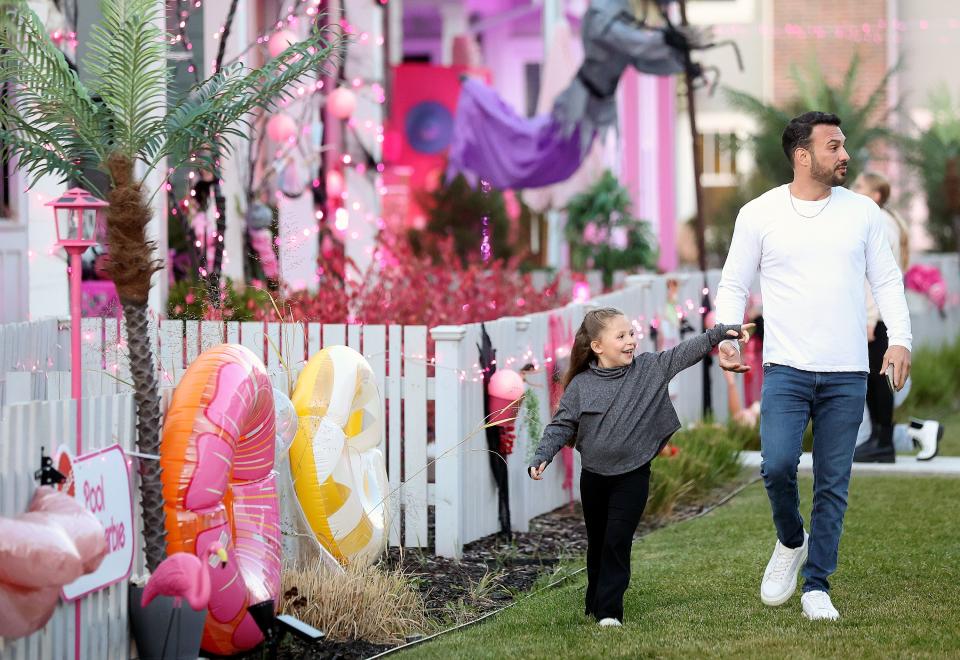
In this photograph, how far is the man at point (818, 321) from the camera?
222 inches

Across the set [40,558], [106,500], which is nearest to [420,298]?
[106,500]

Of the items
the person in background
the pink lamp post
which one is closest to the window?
the person in background

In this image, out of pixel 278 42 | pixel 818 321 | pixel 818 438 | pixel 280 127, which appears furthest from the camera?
pixel 280 127

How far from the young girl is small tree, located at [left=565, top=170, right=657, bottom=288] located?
39.0 feet

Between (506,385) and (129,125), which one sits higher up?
(129,125)

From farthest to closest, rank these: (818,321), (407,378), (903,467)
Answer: (903,467), (407,378), (818,321)

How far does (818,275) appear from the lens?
5660mm

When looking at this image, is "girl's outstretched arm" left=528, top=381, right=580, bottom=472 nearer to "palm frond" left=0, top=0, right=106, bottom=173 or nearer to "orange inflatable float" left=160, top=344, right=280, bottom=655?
"orange inflatable float" left=160, top=344, right=280, bottom=655

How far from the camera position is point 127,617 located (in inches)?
197

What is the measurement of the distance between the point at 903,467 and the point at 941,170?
39.0ft

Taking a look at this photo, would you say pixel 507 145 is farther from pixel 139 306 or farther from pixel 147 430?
pixel 147 430

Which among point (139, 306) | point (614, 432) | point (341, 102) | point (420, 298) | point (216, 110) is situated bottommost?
point (614, 432)

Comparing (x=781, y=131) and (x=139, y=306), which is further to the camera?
(x=781, y=131)

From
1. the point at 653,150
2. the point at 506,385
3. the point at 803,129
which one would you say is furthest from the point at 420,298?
→ the point at 653,150
